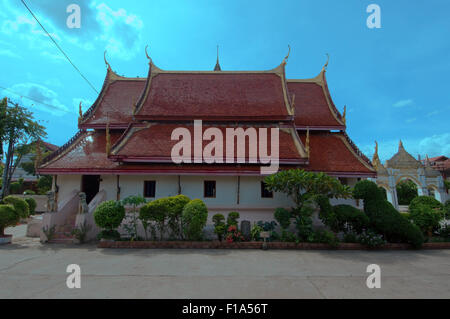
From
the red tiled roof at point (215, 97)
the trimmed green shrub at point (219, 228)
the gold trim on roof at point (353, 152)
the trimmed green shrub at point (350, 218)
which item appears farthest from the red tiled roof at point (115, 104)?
the gold trim on roof at point (353, 152)

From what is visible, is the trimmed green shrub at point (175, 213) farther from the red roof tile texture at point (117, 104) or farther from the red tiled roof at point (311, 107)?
the red tiled roof at point (311, 107)

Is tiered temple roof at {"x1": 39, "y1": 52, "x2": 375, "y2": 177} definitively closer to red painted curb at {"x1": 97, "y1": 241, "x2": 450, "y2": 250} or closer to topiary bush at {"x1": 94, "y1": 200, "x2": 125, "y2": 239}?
topiary bush at {"x1": 94, "y1": 200, "x2": 125, "y2": 239}

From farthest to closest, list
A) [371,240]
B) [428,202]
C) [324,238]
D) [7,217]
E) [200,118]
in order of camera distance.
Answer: [200,118], [428,202], [7,217], [324,238], [371,240]

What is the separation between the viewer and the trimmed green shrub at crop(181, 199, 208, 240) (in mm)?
8383

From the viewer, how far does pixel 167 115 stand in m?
13.3

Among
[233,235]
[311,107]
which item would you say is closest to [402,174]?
[311,107]

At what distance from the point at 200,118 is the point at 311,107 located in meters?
7.02

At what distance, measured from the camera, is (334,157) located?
471 inches

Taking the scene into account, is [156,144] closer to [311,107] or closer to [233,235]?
[233,235]

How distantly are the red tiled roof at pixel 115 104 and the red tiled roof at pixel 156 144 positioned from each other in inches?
72.8

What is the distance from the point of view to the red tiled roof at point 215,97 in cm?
1342

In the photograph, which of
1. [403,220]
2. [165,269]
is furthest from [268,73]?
[165,269]
